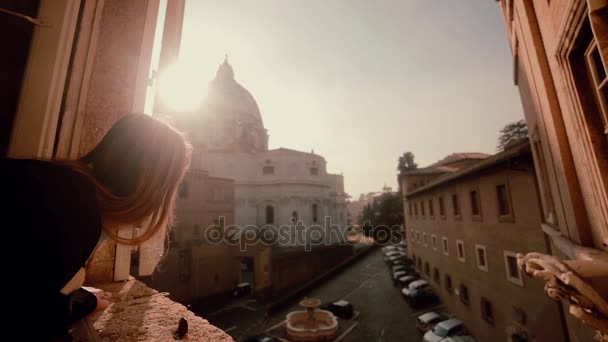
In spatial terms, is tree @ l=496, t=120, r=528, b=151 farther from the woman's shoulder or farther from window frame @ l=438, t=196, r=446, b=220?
the woman's shoulder

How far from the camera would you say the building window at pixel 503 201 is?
978 cm

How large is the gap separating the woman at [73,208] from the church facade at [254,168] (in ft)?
99.7

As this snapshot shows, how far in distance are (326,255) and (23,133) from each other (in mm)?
28448

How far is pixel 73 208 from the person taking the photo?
956mm

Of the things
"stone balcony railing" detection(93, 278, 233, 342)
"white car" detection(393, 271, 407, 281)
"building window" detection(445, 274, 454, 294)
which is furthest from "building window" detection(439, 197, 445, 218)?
"stone balcony railing" detection(93, 278, 233, 342)

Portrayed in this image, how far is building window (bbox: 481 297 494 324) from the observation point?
11318 mm

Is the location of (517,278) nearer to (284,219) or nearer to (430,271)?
(430,271)

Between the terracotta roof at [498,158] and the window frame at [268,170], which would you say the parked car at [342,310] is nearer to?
the terracotta roof at [498,158]

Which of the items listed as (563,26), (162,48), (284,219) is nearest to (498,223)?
(563,26)

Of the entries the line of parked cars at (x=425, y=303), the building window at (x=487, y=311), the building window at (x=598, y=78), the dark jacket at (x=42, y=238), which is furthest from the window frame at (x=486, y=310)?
the dark jacket at (x=42, y=238)

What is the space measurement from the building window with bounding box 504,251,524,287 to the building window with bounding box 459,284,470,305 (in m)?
4.09

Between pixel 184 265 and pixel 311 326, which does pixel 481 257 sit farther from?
pixel 184 265

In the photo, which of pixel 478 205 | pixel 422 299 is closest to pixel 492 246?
pixel 478 205

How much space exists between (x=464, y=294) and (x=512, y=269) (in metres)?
4.81
